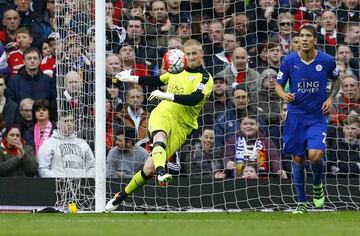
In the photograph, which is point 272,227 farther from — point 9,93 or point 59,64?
point 9,93

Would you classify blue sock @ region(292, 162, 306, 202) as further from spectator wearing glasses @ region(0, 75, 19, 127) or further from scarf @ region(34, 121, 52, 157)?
spectator wearing glasses @ region(0, 75, 19, 127)

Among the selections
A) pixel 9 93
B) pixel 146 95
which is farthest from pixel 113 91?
pixel 9 93

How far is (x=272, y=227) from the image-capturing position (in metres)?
10.4

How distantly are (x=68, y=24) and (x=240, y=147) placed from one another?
328 cm

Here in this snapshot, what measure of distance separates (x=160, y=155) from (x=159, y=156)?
0.03 metres

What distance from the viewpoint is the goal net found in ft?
52.7

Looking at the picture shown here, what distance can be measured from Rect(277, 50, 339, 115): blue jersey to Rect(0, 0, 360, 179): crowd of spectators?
7.96 feet

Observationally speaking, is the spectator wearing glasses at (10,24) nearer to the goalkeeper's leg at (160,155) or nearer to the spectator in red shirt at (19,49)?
the spectator in red shirt at (19,49)

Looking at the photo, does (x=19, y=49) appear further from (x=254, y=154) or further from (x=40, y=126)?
(x=254, y=154)

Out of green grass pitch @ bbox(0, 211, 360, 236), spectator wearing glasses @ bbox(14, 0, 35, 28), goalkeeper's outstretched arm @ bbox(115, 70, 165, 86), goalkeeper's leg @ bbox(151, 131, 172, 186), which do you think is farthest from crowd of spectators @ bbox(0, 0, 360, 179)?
green grass pitch @ bbox(0, 211, 360, 236)

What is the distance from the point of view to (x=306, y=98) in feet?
46.6

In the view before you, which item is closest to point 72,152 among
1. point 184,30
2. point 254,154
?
point 254,154

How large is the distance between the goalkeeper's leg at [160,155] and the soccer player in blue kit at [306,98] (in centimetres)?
167

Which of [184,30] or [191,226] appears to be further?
[184,30]
